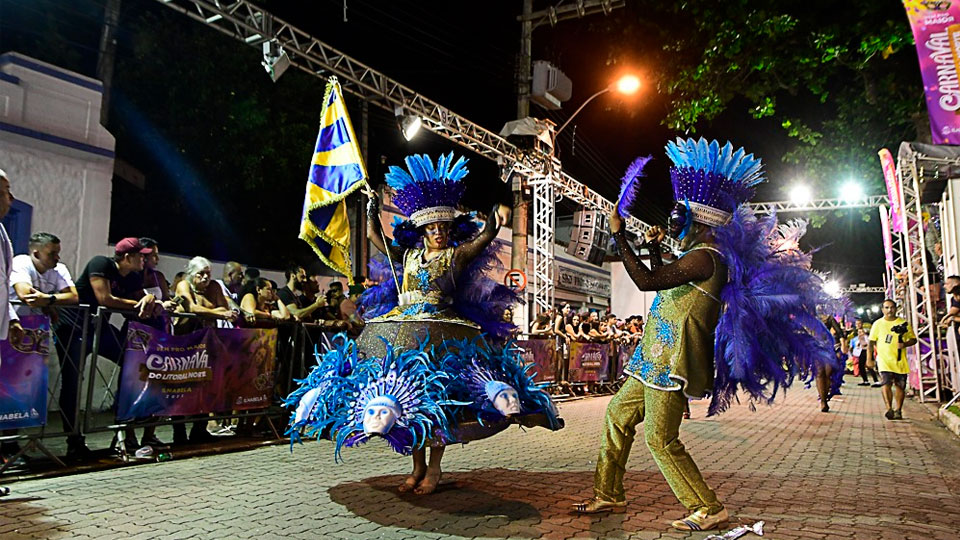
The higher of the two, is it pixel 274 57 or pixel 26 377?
pixel 274 57

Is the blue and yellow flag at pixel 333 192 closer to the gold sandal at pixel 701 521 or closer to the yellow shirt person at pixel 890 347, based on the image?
the gold sandal at pixel 701 521

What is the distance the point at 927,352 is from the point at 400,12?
43.8ft

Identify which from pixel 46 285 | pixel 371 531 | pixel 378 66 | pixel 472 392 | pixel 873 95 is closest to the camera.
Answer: pixel 371 531

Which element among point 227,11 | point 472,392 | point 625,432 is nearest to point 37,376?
point 472,392

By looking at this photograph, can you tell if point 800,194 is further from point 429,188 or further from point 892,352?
point 429,188

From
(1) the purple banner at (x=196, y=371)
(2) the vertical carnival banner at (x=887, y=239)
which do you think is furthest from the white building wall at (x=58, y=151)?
(2) the vertical carnival banner at (x=887, y=239)

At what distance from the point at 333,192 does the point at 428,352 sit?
248 centimetres

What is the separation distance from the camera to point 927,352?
13289mm

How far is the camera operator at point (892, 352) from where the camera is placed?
10875 mm

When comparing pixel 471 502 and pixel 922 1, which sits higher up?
pixel 922 1

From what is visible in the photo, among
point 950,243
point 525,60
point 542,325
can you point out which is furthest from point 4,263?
point 950,243

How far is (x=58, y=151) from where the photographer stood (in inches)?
414

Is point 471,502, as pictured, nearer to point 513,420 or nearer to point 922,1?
point 513,420

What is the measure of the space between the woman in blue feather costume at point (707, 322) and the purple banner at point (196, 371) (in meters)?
4.43
